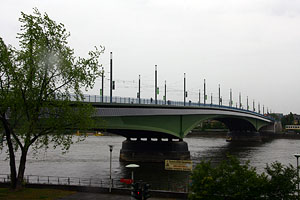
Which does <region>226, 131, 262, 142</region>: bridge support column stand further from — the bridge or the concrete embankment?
the concrete embankment

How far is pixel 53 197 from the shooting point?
1003 inches

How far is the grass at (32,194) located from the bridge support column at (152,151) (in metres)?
32.7

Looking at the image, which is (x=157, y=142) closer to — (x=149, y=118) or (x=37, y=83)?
(x=149, y=118)

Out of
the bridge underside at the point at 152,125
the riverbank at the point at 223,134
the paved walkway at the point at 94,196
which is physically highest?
the bridge underside at the point at 152,125

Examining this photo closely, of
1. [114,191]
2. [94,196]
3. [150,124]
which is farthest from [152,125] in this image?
[94,196]

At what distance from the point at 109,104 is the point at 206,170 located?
83.5ft

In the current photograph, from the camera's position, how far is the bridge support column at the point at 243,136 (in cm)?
12875

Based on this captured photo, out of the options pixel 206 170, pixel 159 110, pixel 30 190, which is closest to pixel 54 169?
pixel 159 110

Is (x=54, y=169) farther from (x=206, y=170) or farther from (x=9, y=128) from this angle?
(x=206, y=170)

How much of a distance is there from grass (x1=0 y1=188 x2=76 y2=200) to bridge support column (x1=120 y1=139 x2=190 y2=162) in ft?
107

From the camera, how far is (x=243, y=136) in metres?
131

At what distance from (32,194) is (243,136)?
113 meters

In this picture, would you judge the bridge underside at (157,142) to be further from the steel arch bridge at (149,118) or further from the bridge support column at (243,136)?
the bridge support column at (243,136)

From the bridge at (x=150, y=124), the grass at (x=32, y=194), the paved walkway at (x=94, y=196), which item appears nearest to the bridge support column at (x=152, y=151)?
the bridge at (x=150, y=124)
